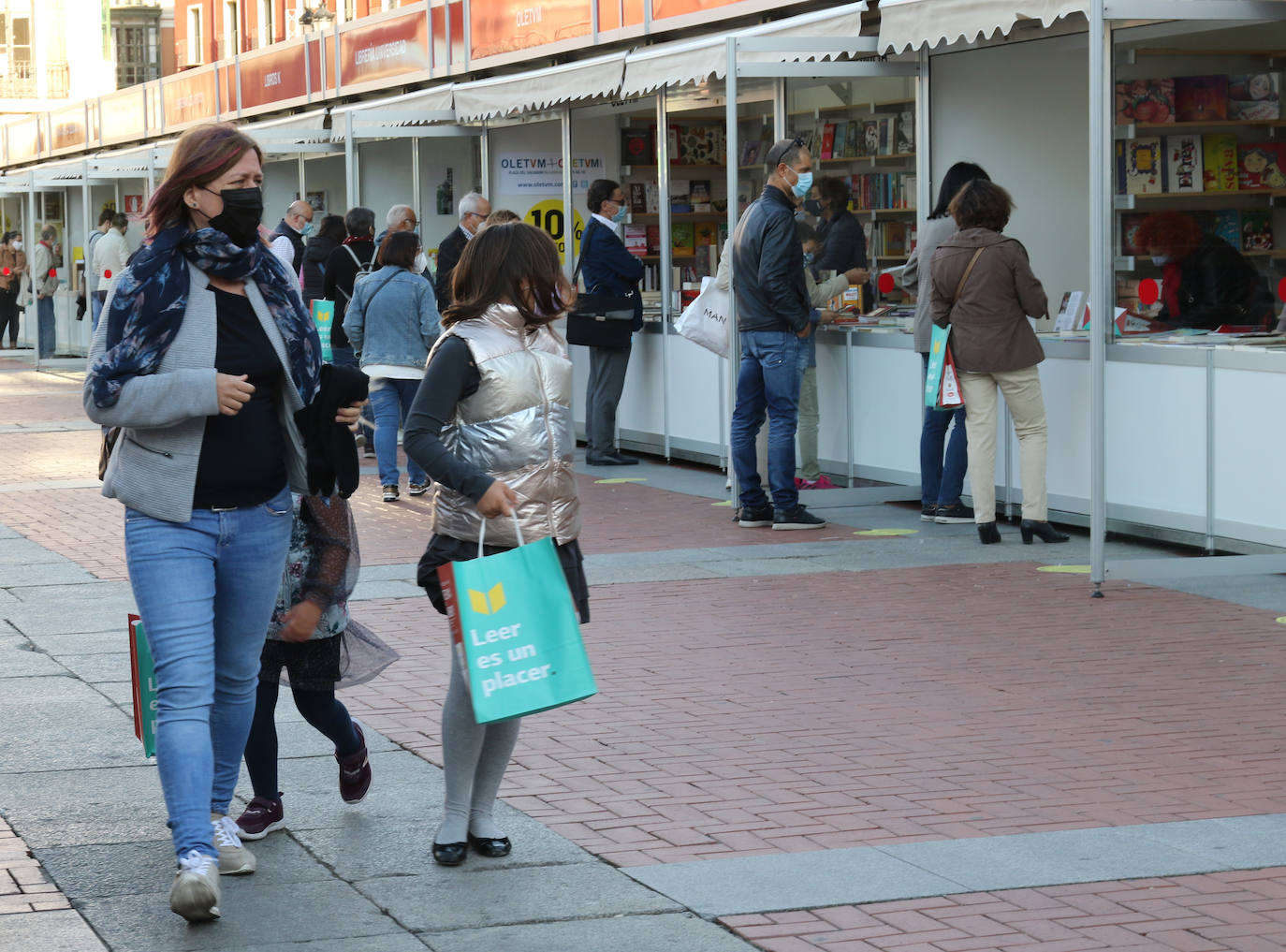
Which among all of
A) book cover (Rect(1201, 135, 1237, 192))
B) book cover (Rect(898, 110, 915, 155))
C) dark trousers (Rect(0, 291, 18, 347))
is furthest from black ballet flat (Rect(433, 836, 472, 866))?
dark trousers (Rect(0, 291, 18, 347))

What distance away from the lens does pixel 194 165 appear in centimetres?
450

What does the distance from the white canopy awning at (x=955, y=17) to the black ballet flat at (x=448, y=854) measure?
229 inches

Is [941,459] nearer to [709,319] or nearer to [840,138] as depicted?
[709,319]

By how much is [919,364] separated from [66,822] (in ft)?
24.5

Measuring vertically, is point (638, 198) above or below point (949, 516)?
above

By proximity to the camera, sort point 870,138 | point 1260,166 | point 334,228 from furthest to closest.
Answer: point 334,228 → point 870,138 → point 1260,166

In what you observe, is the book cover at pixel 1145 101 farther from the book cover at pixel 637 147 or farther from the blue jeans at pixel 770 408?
the book cover at pixel 637 147

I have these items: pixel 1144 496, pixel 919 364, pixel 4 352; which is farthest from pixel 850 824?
pixel 4 352

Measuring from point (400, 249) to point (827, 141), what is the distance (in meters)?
2.89

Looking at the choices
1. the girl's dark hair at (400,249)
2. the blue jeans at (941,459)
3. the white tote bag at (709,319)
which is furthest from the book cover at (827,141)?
→ the girl's dark hair at (400,249)

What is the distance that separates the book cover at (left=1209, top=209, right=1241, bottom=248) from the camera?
34.3ft

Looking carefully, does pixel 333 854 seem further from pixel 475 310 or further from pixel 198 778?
pixel 475 310

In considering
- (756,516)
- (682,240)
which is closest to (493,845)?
(756,516)

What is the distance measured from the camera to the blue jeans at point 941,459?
11039 mm
